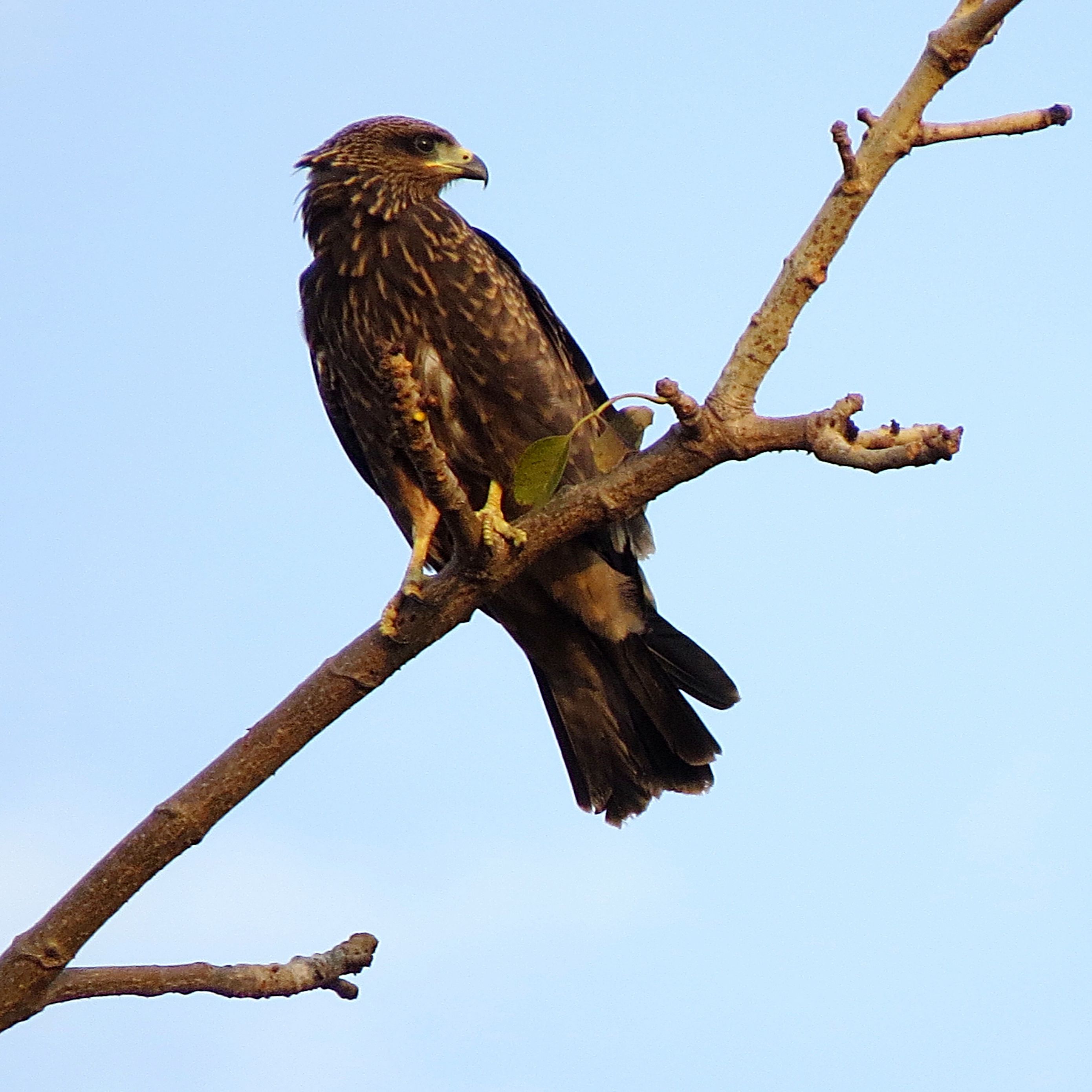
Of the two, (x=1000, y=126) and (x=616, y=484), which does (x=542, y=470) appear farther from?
(x=1000, y=126)

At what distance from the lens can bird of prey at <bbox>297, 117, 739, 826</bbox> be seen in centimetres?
412

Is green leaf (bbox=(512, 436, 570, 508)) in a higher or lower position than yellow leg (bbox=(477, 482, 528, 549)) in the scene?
higher

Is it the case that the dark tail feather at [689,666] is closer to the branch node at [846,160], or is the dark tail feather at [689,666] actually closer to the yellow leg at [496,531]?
the yellow leg at [496,531]

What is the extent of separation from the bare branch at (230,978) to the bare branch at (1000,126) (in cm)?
202

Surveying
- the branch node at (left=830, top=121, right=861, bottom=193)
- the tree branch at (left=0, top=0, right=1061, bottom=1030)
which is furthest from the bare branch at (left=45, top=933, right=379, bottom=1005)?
the branch node at (left=830, top=121, right=861, bottom=193)

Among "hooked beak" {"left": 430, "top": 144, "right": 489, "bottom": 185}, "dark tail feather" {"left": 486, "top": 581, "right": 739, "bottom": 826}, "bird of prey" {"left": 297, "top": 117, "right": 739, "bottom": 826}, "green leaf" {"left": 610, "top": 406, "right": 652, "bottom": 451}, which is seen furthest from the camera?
"hooked beak" {"left": 430, "top": 144, "right": 489, "bottom": 185}

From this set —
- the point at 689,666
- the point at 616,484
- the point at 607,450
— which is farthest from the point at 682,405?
the point at 689,666

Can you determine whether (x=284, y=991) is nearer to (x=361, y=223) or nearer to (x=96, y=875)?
(x=96, y=875)

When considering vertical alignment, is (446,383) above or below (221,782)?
above

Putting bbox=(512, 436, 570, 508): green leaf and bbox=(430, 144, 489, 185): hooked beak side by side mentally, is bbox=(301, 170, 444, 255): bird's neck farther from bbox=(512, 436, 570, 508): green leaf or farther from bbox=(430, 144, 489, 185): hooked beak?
bbox=(512, 436, 570, 508): green leaf

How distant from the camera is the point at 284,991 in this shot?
3035 mm

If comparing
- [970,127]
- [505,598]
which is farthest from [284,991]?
[970,127]

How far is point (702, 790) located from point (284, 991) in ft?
6.03

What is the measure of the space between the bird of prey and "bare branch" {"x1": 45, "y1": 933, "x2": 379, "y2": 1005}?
3.36 feet
